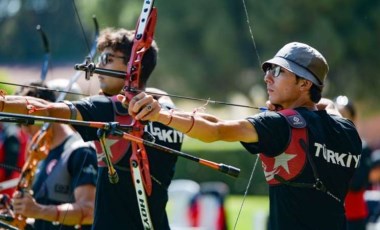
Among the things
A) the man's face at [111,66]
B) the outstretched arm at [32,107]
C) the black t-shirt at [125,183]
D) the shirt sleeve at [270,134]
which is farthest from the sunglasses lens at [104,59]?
the shirt sleeve at [270,134]

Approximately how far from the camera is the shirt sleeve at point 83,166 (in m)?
7.30

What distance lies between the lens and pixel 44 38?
8.20 m

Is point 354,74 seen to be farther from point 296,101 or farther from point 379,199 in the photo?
point 296,101

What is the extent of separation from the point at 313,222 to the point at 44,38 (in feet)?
9.96

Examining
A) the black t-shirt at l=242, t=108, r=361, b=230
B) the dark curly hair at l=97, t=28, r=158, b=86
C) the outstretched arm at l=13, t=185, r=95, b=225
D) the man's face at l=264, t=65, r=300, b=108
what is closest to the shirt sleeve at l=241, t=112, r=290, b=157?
the black t-shirt at l=242, t=108, r=361, b=230

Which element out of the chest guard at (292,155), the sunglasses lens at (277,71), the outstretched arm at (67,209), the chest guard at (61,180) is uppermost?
the sunglasses lens at (277,71)

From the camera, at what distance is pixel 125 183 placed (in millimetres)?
6582

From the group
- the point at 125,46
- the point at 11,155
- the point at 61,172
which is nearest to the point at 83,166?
the point at 61,172

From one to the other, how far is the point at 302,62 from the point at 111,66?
1320 millimetres

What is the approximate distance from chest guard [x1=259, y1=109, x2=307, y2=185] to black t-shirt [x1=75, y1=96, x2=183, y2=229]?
0.97m

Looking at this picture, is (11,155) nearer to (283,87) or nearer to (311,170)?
(283,87)

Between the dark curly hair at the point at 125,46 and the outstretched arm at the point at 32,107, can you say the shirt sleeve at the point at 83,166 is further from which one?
the outstretched arm at the point at 32,107

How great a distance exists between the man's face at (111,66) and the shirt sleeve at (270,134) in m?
1.31

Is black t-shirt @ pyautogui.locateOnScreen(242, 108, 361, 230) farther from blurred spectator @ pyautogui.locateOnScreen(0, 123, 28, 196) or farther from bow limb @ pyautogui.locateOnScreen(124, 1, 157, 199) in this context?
blurred spectator @ pyautogui.locateOnScreen(0, 123, 28, 196)
